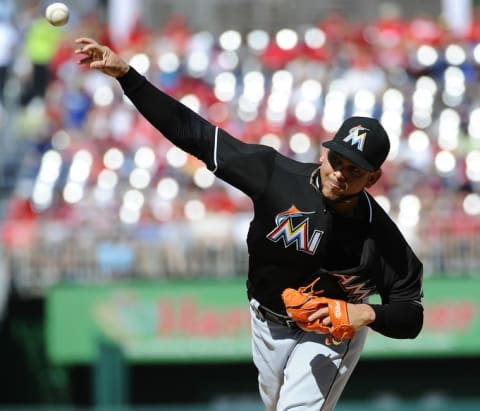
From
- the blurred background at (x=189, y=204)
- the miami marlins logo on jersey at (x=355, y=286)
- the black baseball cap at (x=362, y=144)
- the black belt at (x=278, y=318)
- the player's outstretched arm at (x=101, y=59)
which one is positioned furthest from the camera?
the blurred background at (x=189, y=204)

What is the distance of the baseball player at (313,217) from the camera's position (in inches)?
189

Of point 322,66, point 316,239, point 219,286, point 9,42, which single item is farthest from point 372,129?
point 9,42

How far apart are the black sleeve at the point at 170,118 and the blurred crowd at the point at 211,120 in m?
6.17

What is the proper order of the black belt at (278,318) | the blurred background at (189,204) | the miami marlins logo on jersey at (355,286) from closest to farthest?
1. the miami marlins logo on jersey at (355,286)
2. the black belt at (278,318)
3. the blurred background at (189,204)

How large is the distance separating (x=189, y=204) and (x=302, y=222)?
699 centimetres

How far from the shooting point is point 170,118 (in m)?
4.88

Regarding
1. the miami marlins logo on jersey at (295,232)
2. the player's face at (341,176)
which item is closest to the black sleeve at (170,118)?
the miami marlins logo on jersey at (295,232)

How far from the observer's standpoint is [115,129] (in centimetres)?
1294

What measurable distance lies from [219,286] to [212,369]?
1231mm

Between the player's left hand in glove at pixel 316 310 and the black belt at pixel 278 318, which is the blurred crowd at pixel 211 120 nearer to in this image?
the black belt at pixel 278 318

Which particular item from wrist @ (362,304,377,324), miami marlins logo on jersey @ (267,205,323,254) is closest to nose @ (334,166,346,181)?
miami marlins logo on jersey @ (267,205,323,254)

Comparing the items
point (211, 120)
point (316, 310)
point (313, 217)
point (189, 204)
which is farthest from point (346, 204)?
point (211, 120)

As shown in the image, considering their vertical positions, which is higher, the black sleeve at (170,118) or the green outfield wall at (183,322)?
the black sleeve at (170,118)

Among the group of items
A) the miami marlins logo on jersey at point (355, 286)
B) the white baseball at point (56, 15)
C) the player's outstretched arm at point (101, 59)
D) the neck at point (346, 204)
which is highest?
the white baseball at point (56, 15)
